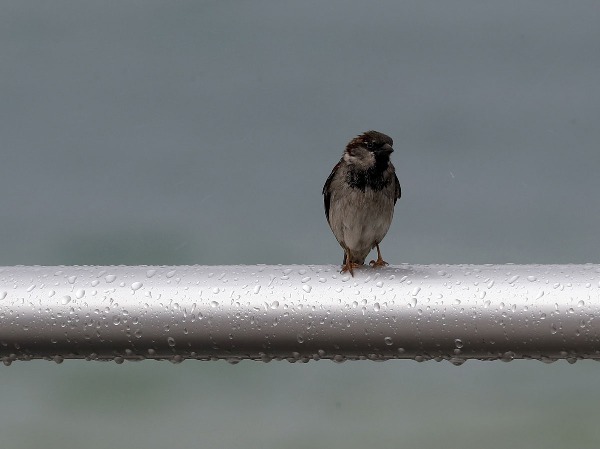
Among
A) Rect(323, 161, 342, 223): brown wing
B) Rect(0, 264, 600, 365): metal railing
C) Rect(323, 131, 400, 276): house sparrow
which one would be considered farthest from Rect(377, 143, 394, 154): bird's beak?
Rect(0, 264, 600, 365): metal railing

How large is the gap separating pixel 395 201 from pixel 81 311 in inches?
100

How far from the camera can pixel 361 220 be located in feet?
10.9

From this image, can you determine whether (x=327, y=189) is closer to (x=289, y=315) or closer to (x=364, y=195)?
(x=364, y=195)

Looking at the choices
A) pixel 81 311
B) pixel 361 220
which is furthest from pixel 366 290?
pixel 361 220

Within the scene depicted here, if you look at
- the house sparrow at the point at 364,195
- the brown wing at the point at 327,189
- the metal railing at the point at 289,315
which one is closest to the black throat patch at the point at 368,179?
the house sparrow at the point at 364,195

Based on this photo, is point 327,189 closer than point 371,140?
No

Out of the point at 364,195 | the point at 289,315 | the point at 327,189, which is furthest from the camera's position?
the point at 327,189

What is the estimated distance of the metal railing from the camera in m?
0.95

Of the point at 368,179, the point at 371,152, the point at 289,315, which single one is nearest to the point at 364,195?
the point at 368,179

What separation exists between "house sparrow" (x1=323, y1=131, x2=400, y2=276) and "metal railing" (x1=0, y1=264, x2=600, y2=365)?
2.26 metres

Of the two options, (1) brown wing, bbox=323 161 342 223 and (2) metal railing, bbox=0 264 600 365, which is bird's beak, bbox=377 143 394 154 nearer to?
(1) brown wing, bbox=323 161 342 223

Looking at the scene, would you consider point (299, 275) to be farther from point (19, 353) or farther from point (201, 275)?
point (19, 353)

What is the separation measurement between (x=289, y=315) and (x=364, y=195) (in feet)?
7.84

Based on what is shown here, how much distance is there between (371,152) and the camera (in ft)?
11.2
